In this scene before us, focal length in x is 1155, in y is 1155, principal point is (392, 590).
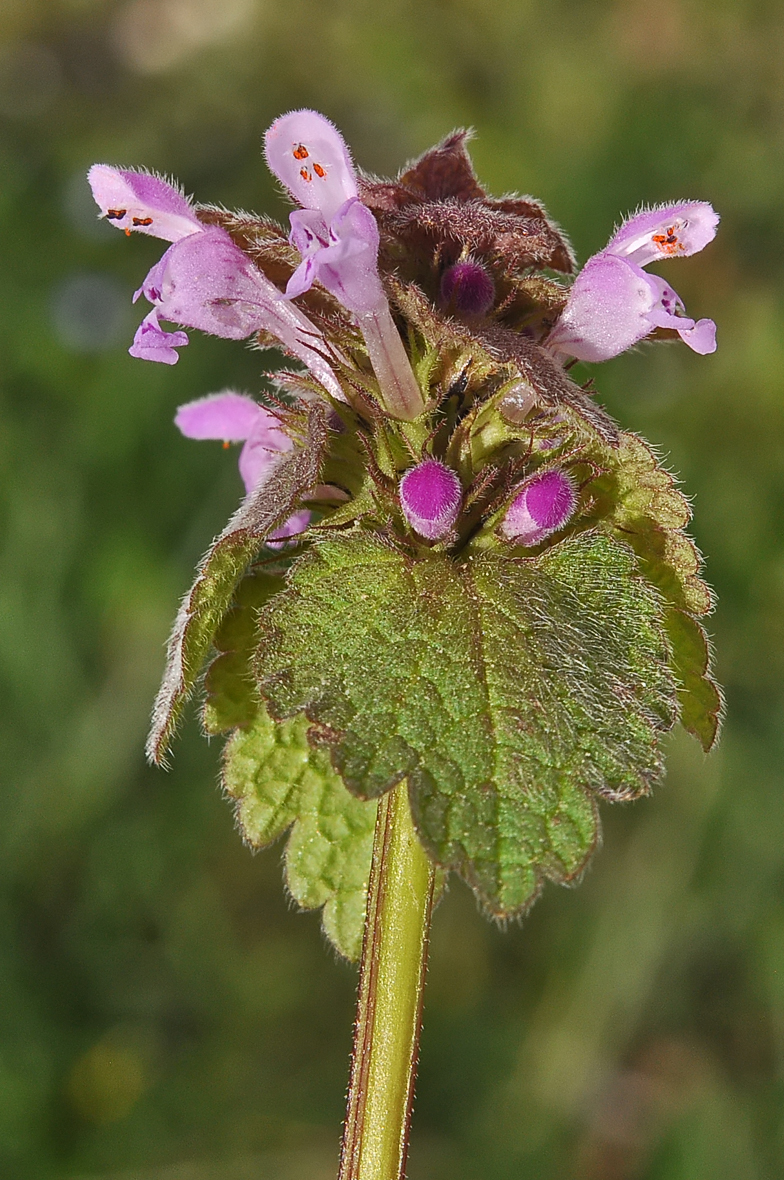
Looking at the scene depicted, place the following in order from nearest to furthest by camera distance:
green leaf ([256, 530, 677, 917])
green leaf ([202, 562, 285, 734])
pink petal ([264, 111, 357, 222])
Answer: green leaf ([256, 530, 677, 917]) < pink petal ([264, 111, 357, 222]) < green leaf ([202, 562, 285, 734])

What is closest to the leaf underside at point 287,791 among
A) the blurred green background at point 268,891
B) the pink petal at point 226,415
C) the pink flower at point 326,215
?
the pink petal at point 226,415

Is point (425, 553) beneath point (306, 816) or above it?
above

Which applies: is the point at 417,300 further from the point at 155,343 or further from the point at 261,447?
the point at 261,447

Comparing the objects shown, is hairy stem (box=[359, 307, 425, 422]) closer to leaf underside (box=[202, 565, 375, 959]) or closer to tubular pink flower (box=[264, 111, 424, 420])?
tubular pink flower (box=[264, 111, 424, 420])

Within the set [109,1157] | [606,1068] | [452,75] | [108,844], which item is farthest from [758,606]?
[452,75]

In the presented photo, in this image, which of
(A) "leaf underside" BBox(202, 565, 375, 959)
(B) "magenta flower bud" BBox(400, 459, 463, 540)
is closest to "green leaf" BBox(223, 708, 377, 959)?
(A) "leaf underside" BBox(202, 565, 375, 959)

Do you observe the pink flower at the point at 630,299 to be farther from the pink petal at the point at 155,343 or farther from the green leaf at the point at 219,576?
the pink petal at the point at 155,343

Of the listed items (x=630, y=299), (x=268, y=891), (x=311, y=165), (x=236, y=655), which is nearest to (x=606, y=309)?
(x=630, y=299)
